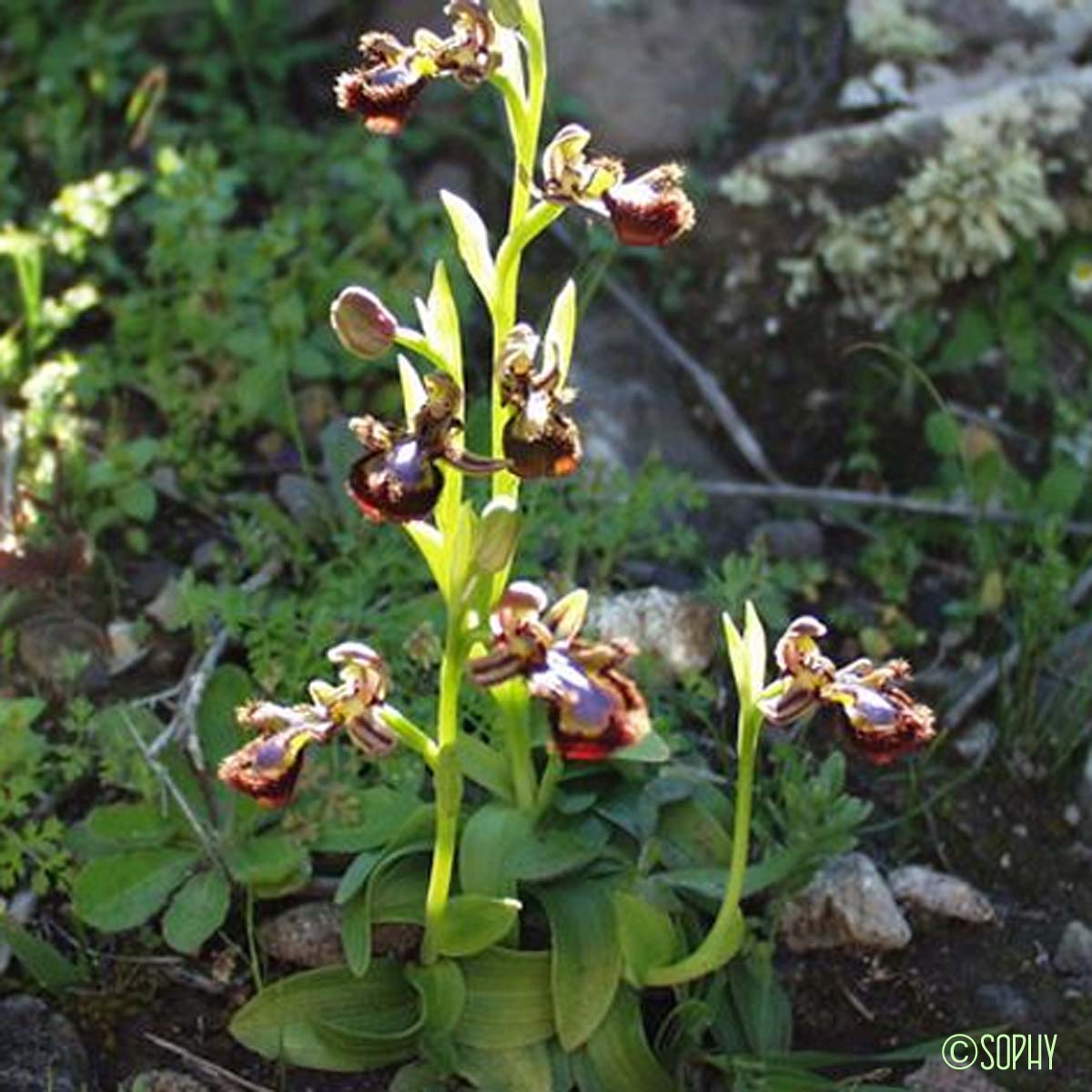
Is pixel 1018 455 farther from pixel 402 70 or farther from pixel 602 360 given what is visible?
pixel 402 70

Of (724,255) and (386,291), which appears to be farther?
(724,255)

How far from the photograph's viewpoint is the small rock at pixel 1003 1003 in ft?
11.4

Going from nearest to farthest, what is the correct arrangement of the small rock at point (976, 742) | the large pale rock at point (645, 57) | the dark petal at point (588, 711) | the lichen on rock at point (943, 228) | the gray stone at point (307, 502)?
the dark petal at point (588, 711)
the small rock at point (976, 742)
the gray stone at point (307, 502)
the lichen on rock at point (943, 228)
the large pale rock at point (645, 57)

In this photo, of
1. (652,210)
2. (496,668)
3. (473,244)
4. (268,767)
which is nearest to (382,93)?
(473,244)

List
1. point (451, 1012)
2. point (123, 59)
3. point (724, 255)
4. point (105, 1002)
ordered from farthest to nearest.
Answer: point (123, 59) < point (724, 255) < point (105, 1002) < point (451, 1012)

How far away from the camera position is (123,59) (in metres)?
5.50

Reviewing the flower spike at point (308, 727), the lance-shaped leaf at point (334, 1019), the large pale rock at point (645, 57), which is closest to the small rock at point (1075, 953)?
the lance-shaped leaf at point (334, 1019)

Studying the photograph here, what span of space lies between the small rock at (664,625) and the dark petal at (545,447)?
101 centimetres

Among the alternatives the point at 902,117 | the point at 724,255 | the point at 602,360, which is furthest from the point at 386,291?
the point at 902,117

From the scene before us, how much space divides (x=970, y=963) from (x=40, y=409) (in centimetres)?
212

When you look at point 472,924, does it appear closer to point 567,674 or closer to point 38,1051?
point 567,674

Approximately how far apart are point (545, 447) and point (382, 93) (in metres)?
0.53

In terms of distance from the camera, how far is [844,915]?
11.6 feet

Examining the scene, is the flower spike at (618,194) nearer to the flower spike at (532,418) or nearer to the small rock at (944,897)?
the flower spike at (532,418)
